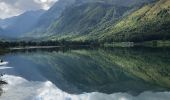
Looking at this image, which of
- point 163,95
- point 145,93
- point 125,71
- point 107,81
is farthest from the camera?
point 125,71

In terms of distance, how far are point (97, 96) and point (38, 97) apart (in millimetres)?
10677

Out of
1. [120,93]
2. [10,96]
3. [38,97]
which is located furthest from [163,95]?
[10,96]

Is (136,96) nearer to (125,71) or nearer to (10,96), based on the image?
(10,96)

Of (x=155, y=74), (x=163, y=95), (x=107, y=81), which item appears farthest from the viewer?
(x=155, y=74)

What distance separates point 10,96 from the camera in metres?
67.9

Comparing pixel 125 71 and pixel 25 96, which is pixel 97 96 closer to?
pixel 25 96

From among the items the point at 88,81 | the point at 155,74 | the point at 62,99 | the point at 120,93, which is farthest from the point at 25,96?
the point at 155,74

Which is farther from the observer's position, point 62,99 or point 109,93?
point 109,93

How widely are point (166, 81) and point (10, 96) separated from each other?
3730 cm

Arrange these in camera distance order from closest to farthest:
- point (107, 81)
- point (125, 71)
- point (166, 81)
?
point (166, 81) < point (107, 81) < point (125, 71)

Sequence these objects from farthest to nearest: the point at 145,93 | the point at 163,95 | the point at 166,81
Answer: the point at 166,81, the point at 145,93, the point at 163,95

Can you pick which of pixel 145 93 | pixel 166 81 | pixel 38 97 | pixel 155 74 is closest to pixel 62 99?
pixel 38 97

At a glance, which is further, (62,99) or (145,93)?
(145,93)

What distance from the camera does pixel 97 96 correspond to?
2677 inches
